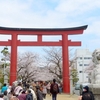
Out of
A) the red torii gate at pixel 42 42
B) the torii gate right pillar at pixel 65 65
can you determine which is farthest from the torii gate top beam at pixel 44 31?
the torii gate right pillar at pixel 65 65

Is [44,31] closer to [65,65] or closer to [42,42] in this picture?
[42,42]

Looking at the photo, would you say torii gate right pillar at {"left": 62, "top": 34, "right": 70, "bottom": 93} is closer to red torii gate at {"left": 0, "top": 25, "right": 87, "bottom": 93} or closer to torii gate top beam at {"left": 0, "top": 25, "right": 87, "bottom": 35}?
red torii gate at {"left": 0, "top": 25, "right": 87, "bottom": 93}

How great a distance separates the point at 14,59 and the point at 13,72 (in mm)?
1498

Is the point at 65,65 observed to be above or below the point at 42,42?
below

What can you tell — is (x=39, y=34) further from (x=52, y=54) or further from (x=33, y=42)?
(x=52, y=54)

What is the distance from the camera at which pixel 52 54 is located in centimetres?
3838

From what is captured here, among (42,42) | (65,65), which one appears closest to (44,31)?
(42,42)

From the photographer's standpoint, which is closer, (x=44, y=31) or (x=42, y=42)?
(x=42, y=42)

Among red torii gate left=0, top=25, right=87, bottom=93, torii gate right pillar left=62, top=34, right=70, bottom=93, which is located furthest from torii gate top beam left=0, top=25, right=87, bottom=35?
torii gate right pillar left=62, top=34, right=70, bottom=93

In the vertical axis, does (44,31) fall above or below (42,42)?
above

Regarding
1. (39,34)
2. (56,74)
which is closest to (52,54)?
(56,74)

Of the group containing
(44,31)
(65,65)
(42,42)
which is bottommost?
(65,65)

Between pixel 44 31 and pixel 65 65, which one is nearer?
pixel 65 65

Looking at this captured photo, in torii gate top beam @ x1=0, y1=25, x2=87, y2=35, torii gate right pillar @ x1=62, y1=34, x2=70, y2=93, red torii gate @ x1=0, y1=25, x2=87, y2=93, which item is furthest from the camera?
torii gate top beam @ x1=0, y1=25, x2=87, y2=35
